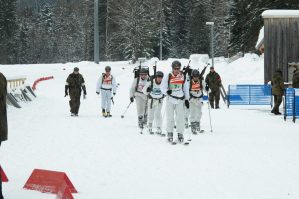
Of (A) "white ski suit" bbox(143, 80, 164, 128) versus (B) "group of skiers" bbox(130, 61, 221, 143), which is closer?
(B) "group of skiers" bbox(130, 61, 221, 143)

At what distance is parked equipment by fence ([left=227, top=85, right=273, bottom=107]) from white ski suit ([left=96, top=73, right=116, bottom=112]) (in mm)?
7511

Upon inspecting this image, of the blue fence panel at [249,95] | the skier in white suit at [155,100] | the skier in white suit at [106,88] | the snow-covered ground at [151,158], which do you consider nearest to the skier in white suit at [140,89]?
the snow-covered ground at [151,158]

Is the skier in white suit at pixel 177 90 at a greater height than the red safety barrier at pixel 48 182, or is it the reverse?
the skier in white suit at pixel 177 90

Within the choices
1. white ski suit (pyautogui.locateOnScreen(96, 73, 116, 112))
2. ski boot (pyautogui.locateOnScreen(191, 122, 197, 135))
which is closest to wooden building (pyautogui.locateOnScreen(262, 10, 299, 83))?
white ski suit (pyautogui.locateOnScreen(96, 73, 116, 112))

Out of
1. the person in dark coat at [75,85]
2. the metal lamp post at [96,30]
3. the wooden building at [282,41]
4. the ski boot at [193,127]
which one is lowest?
the ski boot at [193,127]

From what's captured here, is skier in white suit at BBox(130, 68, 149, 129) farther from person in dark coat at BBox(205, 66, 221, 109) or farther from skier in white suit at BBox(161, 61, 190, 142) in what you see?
person in dark coat at BBox(205, 66, 221, 109)

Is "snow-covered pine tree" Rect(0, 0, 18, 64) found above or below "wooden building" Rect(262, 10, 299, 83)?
above

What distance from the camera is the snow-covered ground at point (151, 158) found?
7570mm

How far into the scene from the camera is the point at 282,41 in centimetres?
2739

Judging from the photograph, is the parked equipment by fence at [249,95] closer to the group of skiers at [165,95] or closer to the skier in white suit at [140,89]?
the group of skiers at [165,95]

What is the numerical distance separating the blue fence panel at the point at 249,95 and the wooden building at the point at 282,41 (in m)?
1.91

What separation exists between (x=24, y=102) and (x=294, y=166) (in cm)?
1710

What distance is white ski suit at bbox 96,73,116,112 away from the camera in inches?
774

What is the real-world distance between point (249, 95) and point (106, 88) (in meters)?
8.72
